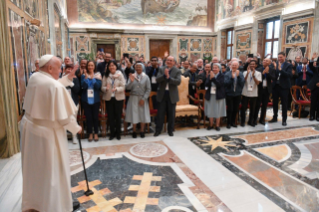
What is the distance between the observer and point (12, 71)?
3.52m

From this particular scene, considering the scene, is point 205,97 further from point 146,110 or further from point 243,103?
point 146,110

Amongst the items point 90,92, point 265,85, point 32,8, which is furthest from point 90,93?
point 265,85

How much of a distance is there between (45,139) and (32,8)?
3.87 meters

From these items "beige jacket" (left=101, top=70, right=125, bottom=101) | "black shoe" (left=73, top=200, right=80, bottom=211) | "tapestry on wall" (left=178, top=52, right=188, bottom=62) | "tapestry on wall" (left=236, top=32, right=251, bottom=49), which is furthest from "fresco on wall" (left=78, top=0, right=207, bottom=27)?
"black shoe" (left=73, top=200, right=80, bottom=211)

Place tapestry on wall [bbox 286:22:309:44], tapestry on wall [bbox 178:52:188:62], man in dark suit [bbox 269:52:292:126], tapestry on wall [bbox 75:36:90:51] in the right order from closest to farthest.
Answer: man in dark suit [bbox 269:52:292:126] < tapestry on wall [bbox 286:22:309:44] < tapestry on wall [bbox 75:36:90:51] < tapestry on wall [bbox 178:52:188:62]

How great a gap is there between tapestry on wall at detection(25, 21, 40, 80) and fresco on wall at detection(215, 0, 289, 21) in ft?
33.2

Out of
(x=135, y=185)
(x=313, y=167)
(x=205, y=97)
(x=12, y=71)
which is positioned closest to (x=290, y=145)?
(x=313, y=167)

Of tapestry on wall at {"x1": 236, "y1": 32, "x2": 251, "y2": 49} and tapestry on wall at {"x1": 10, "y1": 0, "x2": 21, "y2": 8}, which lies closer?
tapestry on wall at {"x1": 10, "y1": 0, "x2": 21, "y2": 8}

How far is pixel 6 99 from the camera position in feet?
11.2

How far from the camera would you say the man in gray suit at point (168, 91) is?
17.4 feet

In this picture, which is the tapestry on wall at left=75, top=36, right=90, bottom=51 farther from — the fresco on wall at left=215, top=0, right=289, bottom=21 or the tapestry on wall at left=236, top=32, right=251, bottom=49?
the tapestry on wall at left=236, top=32, right=251, bottom=49

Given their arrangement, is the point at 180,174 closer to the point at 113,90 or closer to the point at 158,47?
the point at 113,90

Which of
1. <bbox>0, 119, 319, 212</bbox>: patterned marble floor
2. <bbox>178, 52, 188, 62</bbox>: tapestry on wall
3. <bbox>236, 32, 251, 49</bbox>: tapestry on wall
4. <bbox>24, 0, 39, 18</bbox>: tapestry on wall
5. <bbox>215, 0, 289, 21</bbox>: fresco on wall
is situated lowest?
<bbox>0, 119, 319, 212</bbox>: patterned marble floor

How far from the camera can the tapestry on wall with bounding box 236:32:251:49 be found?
41.1 feet
